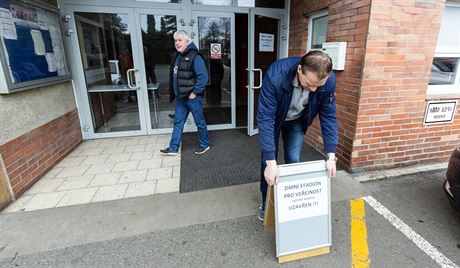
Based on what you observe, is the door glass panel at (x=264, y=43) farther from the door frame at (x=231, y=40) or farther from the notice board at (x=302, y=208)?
the notice board at (x=302, y=208)

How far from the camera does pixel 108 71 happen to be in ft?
14.6

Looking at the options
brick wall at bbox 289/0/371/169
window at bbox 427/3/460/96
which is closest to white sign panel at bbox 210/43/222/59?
brick wall at bbox 289/0/371/169

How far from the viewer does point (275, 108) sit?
1.75 m

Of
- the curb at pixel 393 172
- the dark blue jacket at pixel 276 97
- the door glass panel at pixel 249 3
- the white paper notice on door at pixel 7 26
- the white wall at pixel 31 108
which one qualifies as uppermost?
the door glass panel at pixel 249 3

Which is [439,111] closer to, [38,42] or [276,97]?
[276,97]

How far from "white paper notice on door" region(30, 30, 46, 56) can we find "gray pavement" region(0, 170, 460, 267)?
2.07 metres

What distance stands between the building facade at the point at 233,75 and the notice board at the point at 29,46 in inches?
6.7

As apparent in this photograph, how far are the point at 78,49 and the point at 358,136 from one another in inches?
176

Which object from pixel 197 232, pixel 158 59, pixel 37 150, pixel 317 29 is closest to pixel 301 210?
pixel 197 232

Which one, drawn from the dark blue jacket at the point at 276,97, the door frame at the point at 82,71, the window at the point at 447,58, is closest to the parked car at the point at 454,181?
the dark blue jacket at the point at 276,97

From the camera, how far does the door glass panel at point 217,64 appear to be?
456cm

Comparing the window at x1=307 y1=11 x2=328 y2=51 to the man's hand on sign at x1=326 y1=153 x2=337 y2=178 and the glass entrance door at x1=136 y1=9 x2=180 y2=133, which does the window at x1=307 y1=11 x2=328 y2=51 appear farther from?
Result: the man's hand on sign at x1=326 y1=153 x2=337 y2=178

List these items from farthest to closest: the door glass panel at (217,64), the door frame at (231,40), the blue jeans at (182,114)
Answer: the door glass panel at (217,64)
the door frame at (231,40)
the blue jeans at (182,114)

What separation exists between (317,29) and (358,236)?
10.0 feet
